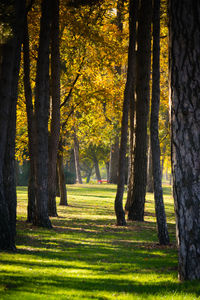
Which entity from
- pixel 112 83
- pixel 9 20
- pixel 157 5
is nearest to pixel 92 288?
pixel 9 20

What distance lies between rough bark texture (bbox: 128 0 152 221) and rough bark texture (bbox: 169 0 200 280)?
33.9ft

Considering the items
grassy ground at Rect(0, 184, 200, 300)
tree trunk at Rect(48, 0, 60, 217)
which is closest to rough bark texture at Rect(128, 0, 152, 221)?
grassy ground at Rect(0, 184, 200, 300)

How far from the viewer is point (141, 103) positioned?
58.5 feet

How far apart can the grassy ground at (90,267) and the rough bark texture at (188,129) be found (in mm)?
680

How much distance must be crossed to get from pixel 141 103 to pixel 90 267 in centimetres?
1029

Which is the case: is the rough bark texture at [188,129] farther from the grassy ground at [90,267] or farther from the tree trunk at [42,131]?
the tree trunk at [42,131]

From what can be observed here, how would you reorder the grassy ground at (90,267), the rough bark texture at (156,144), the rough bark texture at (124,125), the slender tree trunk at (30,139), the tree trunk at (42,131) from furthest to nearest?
the rough bark texture at (124,125) < the slender tree trunk at (30,139) < the tree trunk at (42,131) < the rough bark texture at (156,144) < the grassy ground at (90,267)

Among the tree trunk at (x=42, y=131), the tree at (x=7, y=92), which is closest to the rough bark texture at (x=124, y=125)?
the tree trunk at (x=42, y=131)

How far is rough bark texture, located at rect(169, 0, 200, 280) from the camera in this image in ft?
24.0

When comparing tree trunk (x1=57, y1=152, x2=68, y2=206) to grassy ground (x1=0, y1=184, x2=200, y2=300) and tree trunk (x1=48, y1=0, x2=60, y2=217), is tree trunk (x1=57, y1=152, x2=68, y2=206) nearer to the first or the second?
tree trunk (x1=48, y1=0, x2=60, y2=217)

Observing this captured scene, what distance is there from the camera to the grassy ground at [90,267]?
6.66m

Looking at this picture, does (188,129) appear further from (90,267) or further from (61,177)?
(61,177)

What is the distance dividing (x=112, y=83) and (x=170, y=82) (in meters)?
17.3

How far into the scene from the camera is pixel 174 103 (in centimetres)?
748
